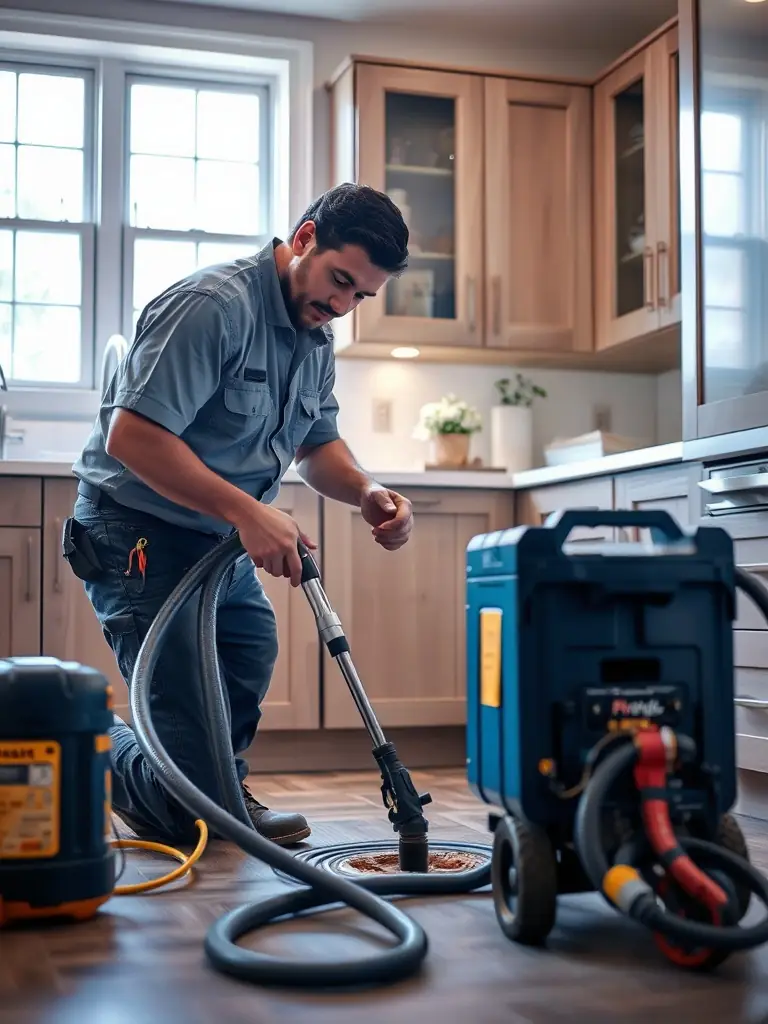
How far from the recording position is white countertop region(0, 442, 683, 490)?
2891 millimetres

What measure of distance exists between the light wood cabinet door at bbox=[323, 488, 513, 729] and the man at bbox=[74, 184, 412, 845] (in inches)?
34.3

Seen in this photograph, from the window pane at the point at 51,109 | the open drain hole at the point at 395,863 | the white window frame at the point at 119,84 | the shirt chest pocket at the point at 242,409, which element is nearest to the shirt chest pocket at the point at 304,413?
the shirt chest pocket at the point at 242,409

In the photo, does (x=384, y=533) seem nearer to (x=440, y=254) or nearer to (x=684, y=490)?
(x=684, y=490)

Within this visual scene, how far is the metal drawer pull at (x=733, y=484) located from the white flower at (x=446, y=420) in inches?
48.3

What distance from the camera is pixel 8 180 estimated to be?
3.89 meters

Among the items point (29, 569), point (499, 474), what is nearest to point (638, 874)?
point (29, 569)

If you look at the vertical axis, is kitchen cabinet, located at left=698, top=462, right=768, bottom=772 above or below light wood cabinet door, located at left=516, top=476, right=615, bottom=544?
below

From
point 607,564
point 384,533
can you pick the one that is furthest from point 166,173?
point 607,564

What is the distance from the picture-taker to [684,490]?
2791 millimetres

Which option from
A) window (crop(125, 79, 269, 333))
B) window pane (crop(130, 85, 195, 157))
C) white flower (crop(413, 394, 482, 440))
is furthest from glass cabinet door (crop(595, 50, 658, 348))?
window pane (crop(130, 85, 195, 157))

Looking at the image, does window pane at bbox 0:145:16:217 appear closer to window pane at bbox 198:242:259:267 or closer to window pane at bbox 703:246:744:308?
window pane at bbox 198:242:259:267

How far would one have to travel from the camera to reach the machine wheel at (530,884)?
1.47 metres

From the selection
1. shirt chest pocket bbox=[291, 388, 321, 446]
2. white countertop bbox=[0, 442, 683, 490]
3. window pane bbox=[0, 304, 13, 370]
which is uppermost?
window pane bbox=[0, 304, 13, 370]

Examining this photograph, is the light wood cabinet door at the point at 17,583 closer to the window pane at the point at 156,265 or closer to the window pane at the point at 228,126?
the window pane at the point at 156,265
